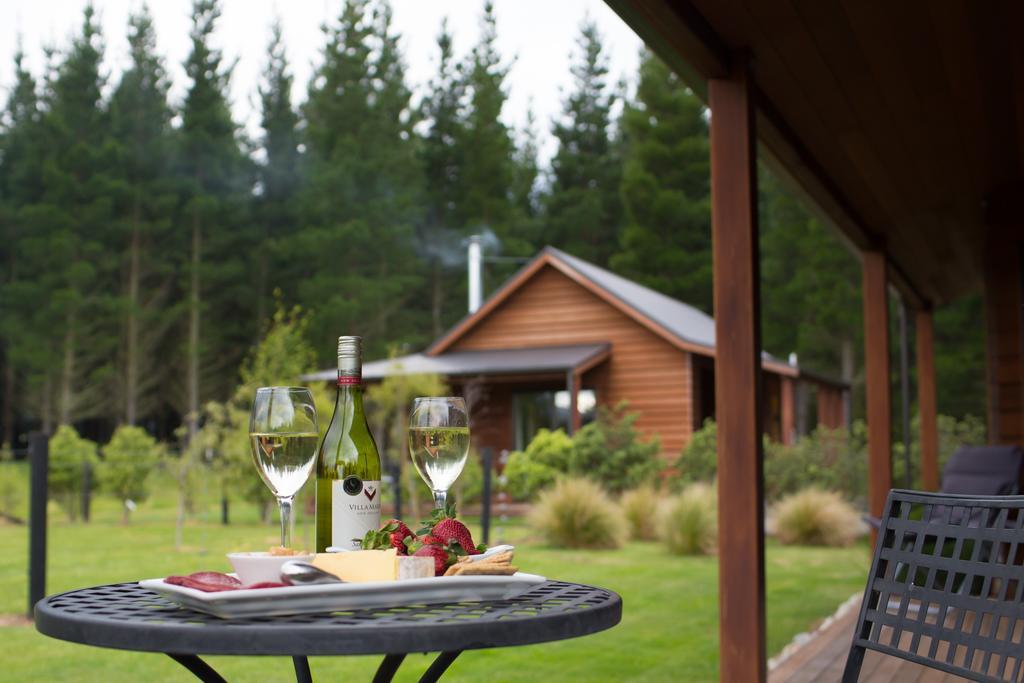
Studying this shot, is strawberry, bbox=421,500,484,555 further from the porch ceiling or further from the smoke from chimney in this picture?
the smoke from chimney

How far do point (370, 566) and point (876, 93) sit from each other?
3848mm

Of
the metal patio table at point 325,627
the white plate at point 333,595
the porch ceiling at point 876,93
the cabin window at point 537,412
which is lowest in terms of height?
the metal patio table at point 325,627

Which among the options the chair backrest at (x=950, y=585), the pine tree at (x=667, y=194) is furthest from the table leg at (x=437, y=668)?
the pine tree at (x=667, y=194)

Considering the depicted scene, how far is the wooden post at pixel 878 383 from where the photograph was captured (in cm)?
747

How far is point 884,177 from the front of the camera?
5.86 metres

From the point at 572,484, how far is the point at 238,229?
18.3m

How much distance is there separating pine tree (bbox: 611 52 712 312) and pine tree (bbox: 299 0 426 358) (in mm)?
5530

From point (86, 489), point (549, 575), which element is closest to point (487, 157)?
point (86, 489)

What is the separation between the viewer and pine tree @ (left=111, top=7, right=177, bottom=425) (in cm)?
2514

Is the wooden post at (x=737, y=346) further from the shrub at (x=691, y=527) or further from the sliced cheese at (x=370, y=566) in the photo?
the shrub at (x=691, y=527)

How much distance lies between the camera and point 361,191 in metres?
26.9

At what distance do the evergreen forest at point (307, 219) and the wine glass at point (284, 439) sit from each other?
2401cm

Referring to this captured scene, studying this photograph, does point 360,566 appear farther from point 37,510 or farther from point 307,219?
point 307,219

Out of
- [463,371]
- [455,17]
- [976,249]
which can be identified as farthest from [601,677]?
[455,17]
